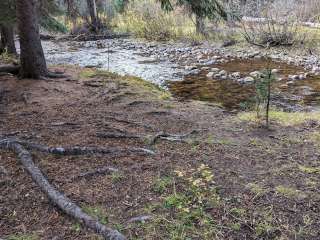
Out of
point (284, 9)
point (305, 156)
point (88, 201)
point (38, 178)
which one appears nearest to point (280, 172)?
point (305, 156)

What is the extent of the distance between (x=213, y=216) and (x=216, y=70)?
8.19m

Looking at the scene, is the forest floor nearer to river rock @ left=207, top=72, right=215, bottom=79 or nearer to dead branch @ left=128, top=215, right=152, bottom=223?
dead branch @ left=128, top=215, right=152, bottom=223

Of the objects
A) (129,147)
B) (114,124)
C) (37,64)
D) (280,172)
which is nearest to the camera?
(280,172)

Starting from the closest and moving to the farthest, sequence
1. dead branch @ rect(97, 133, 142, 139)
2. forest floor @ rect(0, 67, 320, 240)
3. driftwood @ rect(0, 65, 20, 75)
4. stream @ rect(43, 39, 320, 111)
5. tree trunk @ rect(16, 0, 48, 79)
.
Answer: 1. forest floor @ rect(0, 67, 320, 240)
2. dead branch @ rect(97, 133, 142, 139)
3. tree trunk @ rect(16, 0, 48, 79)
4. driftwood @ rect(0, 65, 20, 75)
5. stream @ rect(43, 39, 320, 111)

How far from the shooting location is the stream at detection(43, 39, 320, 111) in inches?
336

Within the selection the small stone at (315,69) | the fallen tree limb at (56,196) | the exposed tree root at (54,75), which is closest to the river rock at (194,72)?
the small stone at (315,69)

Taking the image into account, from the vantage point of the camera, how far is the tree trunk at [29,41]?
22.9 ft

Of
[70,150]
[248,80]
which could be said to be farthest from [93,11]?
[70,150]

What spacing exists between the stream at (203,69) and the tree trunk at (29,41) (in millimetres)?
2995

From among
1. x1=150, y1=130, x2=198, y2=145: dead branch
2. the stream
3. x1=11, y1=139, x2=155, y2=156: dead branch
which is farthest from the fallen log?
x1=11, y1=139, x2=155, y2=156: dead branch

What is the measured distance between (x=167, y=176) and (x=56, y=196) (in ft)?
3.56

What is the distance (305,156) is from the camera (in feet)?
15.4

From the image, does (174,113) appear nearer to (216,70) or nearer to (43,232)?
(43,232)

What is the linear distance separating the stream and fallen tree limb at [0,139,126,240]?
133 inches
